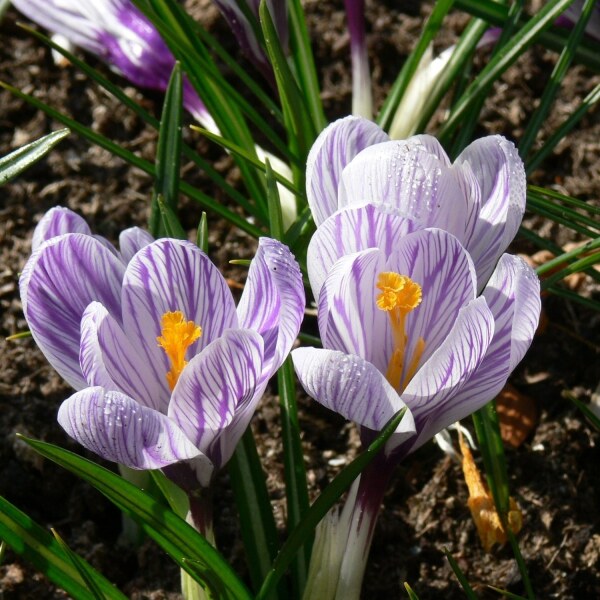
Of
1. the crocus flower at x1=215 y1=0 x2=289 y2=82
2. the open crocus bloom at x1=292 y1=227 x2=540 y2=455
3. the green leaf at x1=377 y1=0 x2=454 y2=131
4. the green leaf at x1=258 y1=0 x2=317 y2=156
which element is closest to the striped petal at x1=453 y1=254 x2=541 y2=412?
the open crocus bloom at x1=292 y1=227 x2=540 y2=455

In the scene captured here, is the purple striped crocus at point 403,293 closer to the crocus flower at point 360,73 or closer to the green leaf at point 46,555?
the green leaf at point 46,555

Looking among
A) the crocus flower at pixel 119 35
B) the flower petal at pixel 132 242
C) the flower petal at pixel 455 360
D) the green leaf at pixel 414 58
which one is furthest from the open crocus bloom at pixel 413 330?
the crocus flower at pixel 119 35

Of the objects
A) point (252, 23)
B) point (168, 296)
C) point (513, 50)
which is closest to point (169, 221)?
point (168, 296)

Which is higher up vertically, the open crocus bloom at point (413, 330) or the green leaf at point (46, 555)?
the open crocus bloom at point (413, 330)

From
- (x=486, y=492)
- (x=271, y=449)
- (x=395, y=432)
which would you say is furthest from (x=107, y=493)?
(x=486, y=492)

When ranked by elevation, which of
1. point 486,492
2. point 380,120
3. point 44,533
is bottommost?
point 486,492

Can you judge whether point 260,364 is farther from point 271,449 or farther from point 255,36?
point 255,36
